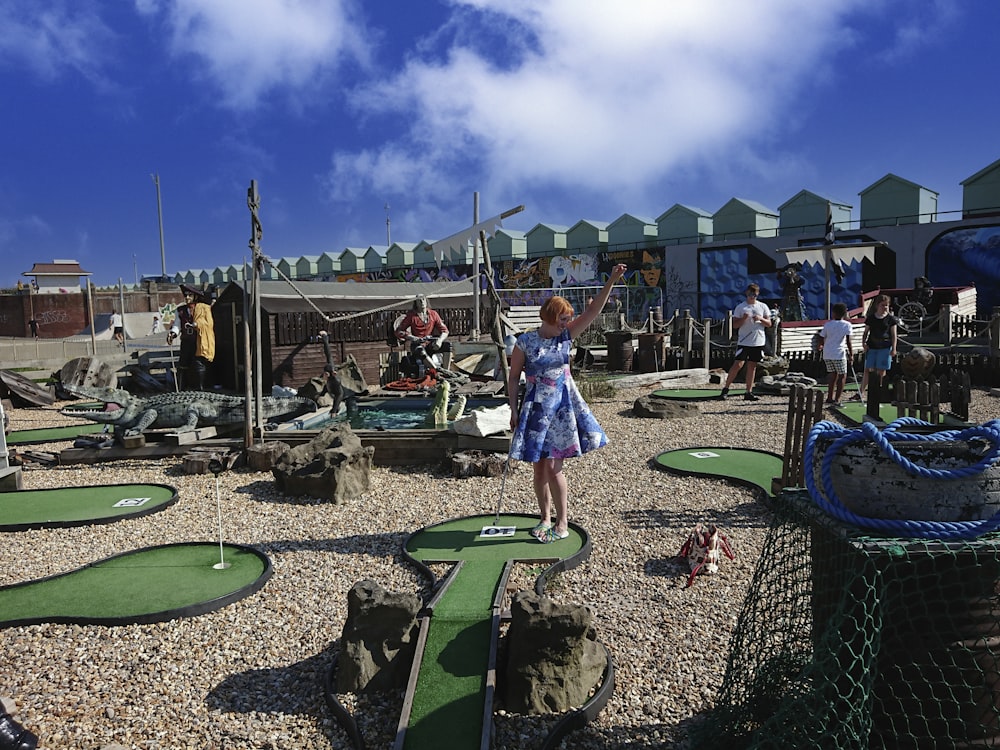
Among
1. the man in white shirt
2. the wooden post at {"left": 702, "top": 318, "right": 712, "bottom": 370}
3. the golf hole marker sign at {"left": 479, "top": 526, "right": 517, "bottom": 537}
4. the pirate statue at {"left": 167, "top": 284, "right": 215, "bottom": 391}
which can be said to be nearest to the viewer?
the golf hole marker sign at {"left": 479, "top": 526, "right": 517, "bottom": 537}

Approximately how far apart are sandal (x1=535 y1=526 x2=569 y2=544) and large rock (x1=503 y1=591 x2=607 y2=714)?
172 centimetres

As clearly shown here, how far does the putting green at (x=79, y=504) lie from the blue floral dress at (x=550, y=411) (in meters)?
3.41

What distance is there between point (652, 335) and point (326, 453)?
377 inches

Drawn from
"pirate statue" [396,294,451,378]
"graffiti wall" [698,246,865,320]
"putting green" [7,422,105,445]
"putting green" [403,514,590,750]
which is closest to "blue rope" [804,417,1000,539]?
"putting green" [403,514,590,750]

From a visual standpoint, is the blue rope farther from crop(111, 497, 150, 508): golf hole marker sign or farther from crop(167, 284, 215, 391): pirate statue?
crop(167, 284, 215, 391): pirate statue

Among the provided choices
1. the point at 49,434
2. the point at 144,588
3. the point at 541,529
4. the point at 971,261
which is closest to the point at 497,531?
the point at 541,529

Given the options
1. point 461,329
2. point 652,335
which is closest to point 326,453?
point 652,335

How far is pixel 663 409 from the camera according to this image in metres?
9.74

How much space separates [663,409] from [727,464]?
9.61 ft

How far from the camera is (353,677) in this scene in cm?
305

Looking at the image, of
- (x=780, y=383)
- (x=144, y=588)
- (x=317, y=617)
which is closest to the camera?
(x=317, y=617)

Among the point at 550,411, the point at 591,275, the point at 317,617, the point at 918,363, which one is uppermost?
the point at 591,275

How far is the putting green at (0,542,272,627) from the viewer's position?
3.85 m

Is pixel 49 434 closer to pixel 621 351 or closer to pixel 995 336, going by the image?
pixel 621 351
